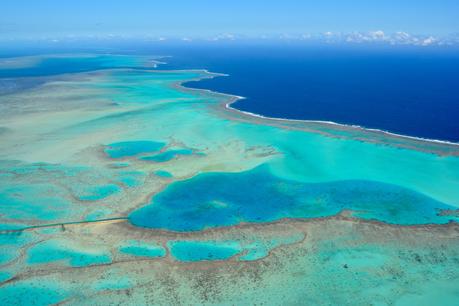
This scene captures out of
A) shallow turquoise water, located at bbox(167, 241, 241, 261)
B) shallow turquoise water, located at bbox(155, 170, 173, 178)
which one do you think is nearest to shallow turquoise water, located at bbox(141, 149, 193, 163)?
shallow turquoise water, located at bbox(155, 170, 173, 178)

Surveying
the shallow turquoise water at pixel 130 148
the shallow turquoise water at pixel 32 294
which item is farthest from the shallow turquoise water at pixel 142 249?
the shallow turquoise water at pixel 130 148

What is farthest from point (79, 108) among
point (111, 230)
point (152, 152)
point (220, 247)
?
point (220, 247)

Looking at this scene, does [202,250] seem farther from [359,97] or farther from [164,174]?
[359,97]

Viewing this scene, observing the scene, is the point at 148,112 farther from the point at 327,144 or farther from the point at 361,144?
the point at 361,144

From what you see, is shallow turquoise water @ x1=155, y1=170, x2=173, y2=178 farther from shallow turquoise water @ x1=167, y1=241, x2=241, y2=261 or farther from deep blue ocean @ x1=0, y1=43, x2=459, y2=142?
deep blue ocean @ x1=0, y1=43, x2=459, y2=142

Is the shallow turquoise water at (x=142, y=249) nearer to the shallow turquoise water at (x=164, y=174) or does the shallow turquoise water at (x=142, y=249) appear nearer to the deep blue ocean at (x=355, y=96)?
the shallow turquoise water at (x=164, y=174)
